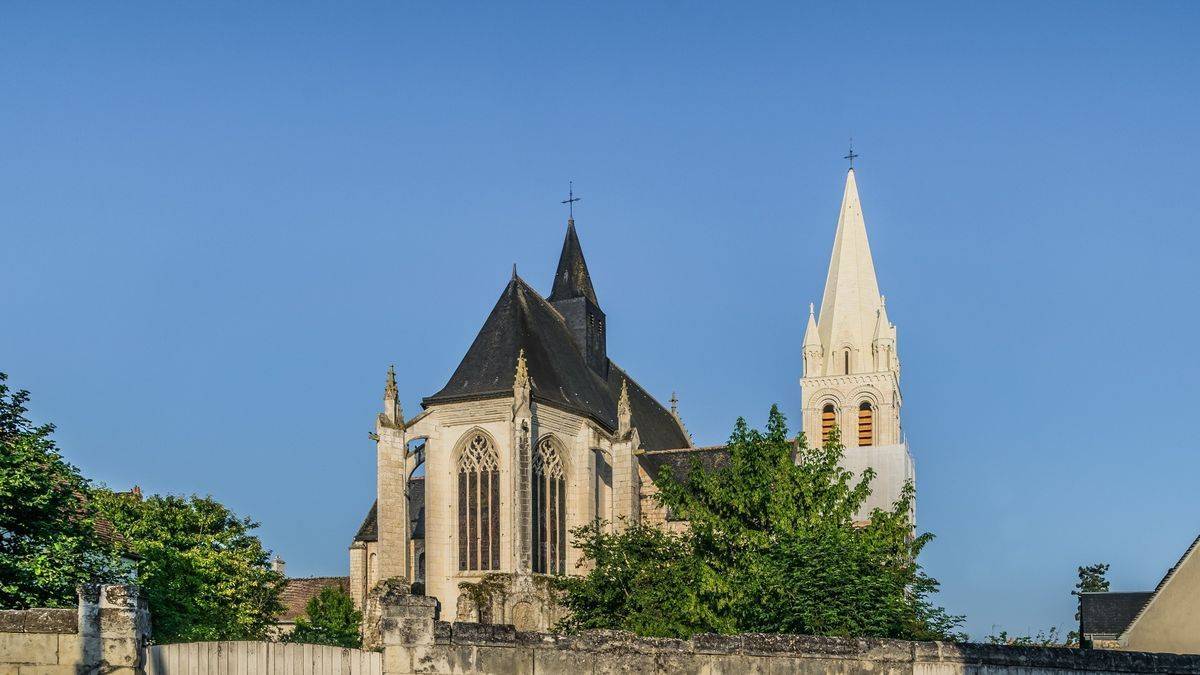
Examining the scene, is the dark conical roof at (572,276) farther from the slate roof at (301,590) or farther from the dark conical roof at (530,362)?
the slate roof at (301,590)

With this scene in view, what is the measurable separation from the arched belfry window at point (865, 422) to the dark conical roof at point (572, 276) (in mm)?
18758

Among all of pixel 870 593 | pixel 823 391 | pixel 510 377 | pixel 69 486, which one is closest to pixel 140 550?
pixel 69 486

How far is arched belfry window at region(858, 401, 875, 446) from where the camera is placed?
6612 cm

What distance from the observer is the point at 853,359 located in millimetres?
66688

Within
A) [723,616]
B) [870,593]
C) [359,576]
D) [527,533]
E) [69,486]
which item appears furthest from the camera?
[359,576]

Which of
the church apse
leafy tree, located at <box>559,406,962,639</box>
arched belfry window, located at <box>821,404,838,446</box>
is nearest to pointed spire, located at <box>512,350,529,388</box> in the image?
the church apse

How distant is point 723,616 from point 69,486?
12845 mm

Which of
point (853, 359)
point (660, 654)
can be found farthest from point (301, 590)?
point (660, 654)

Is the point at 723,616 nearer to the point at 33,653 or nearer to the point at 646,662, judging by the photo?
the point at 646,662

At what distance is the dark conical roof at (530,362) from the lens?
141ft

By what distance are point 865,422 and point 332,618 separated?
3008 cm

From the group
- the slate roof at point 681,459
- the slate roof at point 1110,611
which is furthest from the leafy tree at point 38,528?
the slate roof at point 1110,611

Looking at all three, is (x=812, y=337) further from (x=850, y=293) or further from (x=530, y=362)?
(x=530, y=362)

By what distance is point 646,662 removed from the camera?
527 inches
